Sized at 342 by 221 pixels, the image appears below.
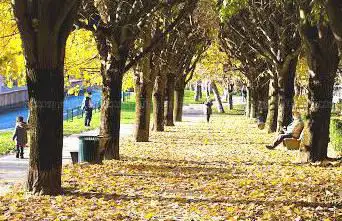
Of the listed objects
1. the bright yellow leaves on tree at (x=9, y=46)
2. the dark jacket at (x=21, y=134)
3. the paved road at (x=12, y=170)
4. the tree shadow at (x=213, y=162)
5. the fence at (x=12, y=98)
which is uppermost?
the bright yellow leaves on tree at (x=9, y=46)

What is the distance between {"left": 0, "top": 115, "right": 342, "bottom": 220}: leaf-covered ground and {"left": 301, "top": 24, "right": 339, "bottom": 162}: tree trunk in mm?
970

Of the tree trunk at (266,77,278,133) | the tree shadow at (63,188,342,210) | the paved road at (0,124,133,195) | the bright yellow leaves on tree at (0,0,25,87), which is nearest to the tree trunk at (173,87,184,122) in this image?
the tree trunk at (266,77,278,133)

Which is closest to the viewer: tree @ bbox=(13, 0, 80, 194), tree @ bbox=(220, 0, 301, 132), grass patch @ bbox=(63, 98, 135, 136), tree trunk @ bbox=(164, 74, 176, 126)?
tree @ bbox=(13, 0, 80, 194)

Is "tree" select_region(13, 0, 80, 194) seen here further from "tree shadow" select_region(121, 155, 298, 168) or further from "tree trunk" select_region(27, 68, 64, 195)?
"tree shadow" select_region(121, 155, 298, 168)

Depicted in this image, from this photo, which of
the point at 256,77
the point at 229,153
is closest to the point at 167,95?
the point at 256,77

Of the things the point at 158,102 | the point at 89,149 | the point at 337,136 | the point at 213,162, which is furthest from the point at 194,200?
the point at 158,102

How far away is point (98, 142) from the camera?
15.1 m

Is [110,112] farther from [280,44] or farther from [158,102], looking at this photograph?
[158,102]

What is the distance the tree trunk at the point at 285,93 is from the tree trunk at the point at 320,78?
8619mm

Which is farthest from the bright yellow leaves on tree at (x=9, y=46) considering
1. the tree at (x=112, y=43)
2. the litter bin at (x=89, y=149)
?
the litter bin at (x=89, y=149)

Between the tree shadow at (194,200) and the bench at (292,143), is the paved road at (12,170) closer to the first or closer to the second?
the tree shadow at (194,200)

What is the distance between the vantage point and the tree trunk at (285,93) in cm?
2377

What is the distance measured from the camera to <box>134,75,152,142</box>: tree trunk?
75.7 ft

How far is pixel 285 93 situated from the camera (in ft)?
79.3
